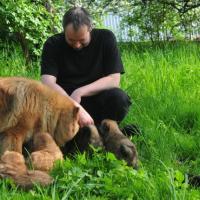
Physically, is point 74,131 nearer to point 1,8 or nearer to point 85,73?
point 85,73

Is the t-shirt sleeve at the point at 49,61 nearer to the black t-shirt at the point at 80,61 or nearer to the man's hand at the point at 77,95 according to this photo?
the black t-shirt at the point at 80,61

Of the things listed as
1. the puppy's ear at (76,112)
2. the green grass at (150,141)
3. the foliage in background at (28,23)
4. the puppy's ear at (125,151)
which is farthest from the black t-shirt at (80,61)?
Result: the foliage in background at (28,23)

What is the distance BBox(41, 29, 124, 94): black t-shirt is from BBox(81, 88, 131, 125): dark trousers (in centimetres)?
22

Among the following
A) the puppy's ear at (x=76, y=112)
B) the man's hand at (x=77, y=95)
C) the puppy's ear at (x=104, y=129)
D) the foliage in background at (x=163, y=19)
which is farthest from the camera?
the foliage in background at (x=163, y=19)

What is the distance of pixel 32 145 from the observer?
5.37 metres

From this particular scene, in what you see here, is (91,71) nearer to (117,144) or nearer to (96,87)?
(96,87)

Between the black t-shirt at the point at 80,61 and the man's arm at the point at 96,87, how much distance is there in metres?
0.10

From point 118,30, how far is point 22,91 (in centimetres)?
941

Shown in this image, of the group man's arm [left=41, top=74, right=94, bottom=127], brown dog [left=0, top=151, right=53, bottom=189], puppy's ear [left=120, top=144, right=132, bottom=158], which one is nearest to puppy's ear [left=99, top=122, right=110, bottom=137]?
man's arm [left=41, top=74, right=94, bottom=127]

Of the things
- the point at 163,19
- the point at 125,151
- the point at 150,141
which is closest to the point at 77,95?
the point at 150,141

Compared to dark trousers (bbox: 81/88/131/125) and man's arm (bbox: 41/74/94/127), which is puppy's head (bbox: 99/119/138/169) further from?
dark trousers (bbox: 81/88/131/125)

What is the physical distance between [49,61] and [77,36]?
57 centimetres

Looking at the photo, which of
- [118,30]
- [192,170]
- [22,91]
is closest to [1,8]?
[22,91]

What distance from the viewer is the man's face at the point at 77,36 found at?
6188mm
